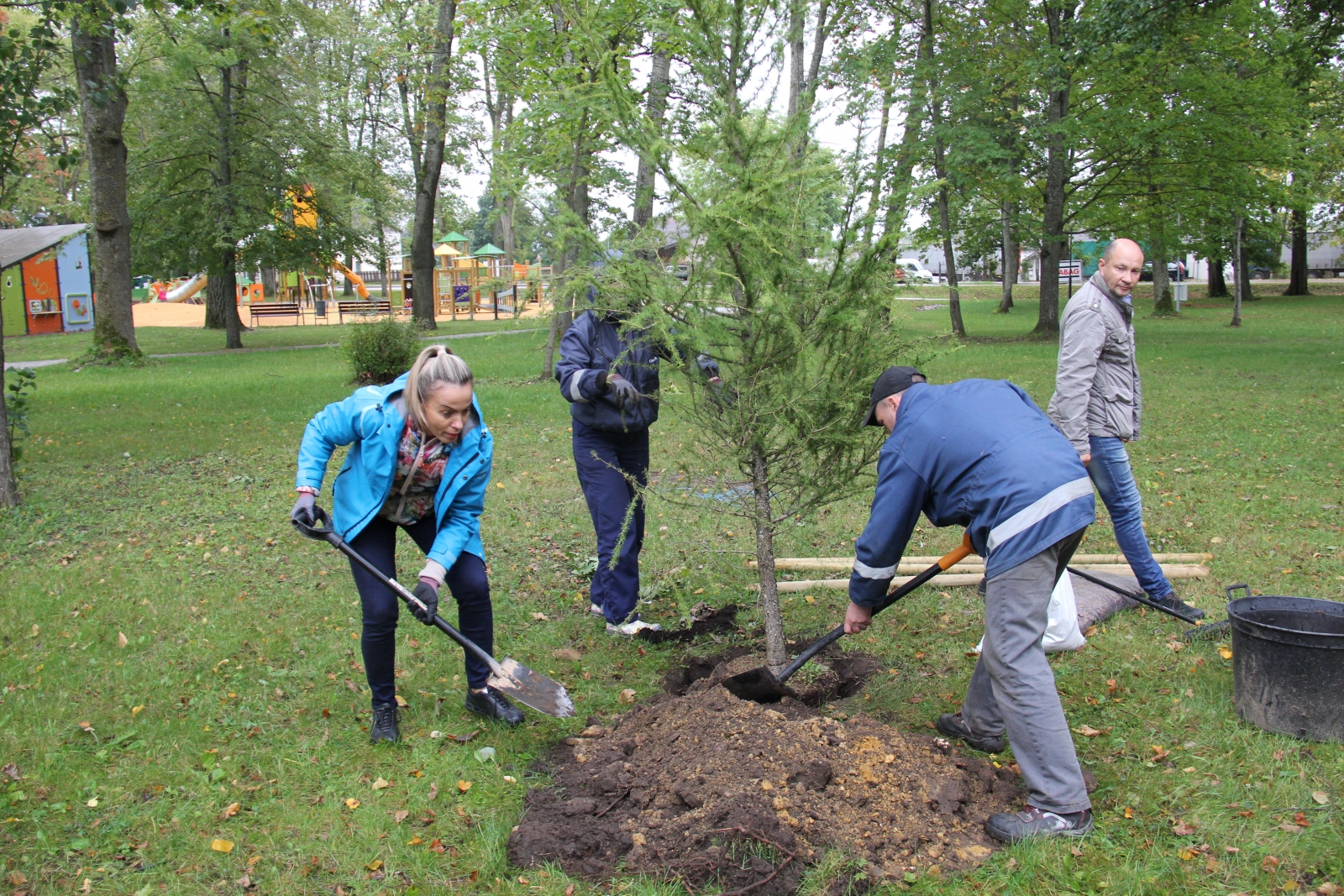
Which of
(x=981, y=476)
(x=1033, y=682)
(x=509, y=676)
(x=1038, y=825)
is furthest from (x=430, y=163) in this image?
(x=1038, y=825)

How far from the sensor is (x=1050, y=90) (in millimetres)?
17781

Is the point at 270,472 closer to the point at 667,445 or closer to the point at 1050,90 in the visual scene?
the point at 667,445

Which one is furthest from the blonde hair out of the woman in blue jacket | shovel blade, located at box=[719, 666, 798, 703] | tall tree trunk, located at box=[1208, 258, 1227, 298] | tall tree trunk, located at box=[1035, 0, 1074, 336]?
tall tree trunk, located at box=[1208, 258, 1227, 298]

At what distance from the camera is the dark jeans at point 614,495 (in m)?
4.88

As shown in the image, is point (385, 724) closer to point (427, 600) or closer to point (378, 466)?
point (427, 600)

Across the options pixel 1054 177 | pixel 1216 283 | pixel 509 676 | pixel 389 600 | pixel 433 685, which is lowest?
pixel 433 685

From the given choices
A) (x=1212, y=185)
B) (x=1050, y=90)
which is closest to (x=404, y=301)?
(x=1050, y=90)

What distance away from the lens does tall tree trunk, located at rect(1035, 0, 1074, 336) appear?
695 inches

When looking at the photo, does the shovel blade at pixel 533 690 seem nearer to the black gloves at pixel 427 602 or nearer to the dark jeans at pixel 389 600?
the dark jeans at pixel 389 600

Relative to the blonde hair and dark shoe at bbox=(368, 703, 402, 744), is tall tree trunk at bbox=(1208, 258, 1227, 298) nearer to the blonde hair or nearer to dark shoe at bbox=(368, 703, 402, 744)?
the blonde hair

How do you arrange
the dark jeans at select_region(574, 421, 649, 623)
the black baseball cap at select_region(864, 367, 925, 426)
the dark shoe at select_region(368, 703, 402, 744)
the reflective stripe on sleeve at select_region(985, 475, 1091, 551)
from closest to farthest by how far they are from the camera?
1. the reflective stripe on sleeve at select_region(985, 475, 1091, 551)
2. the black baseball cap at select_region(864, 367, 925, 426)
3. the dark shoe at select_region(368, 703, 402, 744)
4. the dark jeans at select_region(574, 421, 649, 623)

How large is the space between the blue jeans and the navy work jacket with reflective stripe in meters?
1.87

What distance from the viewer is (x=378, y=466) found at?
3.61 metres

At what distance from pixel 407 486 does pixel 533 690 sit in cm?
98
